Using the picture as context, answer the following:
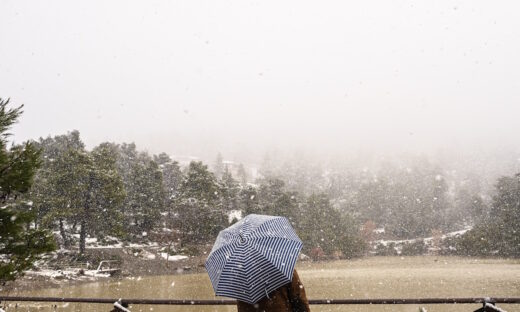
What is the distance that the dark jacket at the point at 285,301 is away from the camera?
2.53 meters

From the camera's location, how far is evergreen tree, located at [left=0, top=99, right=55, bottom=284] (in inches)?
220

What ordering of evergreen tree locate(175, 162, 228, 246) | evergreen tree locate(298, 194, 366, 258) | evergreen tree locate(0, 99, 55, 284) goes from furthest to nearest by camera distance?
evergreen tree locate(298, 194, 366, 258), evergreen tree locate(175, 162, 228, 246), evergreen tree locate(0, 99, 55, 284)

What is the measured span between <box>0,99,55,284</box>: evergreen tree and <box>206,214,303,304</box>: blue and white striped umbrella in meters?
4.26

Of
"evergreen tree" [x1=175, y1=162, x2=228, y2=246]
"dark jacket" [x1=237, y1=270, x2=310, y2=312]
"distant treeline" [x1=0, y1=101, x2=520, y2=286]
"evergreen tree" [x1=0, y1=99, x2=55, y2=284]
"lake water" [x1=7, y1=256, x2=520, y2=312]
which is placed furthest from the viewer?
"evergreen tree" [x1=175, y1=162, x2=228, y2=246]

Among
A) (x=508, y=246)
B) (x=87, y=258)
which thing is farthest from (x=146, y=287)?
(x=508, y=246)

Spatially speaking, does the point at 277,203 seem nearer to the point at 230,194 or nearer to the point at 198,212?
the point at 230,194

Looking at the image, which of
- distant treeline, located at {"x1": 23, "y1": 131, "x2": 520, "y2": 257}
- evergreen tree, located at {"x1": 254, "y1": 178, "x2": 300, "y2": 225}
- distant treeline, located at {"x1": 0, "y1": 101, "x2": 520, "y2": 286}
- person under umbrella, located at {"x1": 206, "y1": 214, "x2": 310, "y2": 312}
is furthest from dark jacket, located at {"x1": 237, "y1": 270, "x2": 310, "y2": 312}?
evergreen tree, located at {"x1": 254, "y1": 178, "x2": 300, "y2": 225}

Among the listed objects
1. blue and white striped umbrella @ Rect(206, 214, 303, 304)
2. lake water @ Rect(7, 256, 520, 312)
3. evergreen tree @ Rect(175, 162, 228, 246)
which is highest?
blue and white striped umbrella @ Rect(206, 214, 303, 304)

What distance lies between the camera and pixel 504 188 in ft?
145

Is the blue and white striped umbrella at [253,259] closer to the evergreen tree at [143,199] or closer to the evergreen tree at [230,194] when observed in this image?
the evergreen tree at [143,199]

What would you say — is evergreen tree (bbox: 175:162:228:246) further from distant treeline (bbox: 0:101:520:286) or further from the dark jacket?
the dark jacket

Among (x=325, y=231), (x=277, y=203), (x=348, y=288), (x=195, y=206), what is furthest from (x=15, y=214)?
(x=325, y=231)

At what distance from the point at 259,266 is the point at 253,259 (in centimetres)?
8

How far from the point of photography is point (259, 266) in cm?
269
